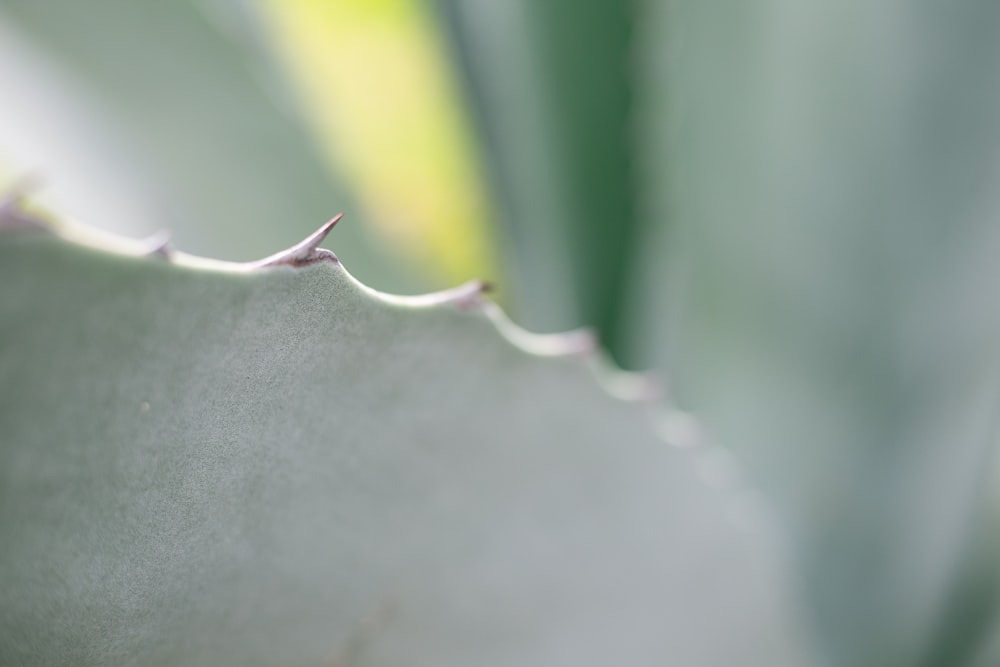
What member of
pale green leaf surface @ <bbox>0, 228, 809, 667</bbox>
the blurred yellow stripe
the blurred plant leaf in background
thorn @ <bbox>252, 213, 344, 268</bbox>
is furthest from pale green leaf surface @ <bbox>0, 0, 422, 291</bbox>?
the blurred yellow stripe

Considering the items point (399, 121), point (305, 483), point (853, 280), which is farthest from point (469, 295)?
point (399, 121)

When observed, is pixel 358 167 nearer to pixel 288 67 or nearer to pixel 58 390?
pixel 288 67

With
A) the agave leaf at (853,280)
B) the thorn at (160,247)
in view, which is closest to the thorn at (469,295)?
the thorn at (160,247)

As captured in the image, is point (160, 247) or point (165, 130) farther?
point (165, 130)

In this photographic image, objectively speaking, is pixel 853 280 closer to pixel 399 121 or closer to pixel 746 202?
pixel 746 202

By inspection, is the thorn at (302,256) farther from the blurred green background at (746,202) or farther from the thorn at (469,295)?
the blurred green background at (746,202)

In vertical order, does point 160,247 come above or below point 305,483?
above

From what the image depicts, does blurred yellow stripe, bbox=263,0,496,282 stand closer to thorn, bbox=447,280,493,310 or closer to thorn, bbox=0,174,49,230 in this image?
thorn, bbox=447,280,493,310
